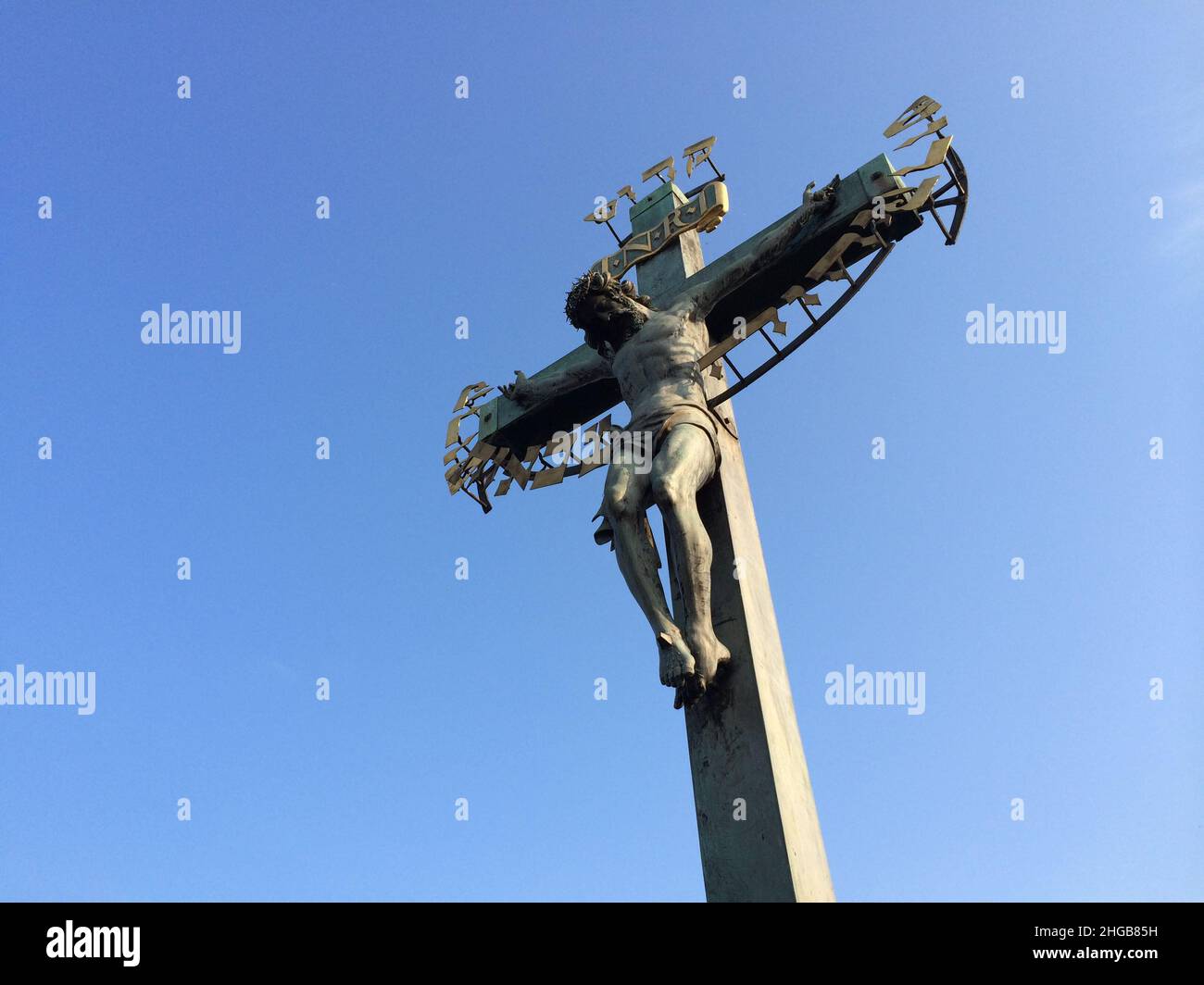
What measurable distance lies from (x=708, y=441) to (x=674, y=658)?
1322mm

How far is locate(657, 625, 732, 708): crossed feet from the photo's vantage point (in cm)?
608

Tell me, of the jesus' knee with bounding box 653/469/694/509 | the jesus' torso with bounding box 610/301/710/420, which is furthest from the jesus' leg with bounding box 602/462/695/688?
the jesus' torso with bounding box 610/301/710/420

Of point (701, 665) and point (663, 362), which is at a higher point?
point (663, 362)

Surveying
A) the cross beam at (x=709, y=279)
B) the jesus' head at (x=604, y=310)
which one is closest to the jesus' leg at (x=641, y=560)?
the jesus' head at (x=604, y=310)

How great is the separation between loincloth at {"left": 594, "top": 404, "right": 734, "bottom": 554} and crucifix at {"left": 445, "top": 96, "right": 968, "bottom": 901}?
0.01 meters

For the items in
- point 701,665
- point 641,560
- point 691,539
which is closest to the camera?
point 701,665

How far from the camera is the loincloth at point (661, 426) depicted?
6828 mm

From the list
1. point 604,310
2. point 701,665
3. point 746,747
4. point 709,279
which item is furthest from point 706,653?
point 709,279

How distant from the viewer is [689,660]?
6.10 metres

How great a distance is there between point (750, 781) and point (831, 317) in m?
2.68

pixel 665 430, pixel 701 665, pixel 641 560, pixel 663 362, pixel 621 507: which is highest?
pixel 663 362

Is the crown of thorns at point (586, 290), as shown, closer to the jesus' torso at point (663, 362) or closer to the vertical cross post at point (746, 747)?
the jesus' torso at point (663, 362)

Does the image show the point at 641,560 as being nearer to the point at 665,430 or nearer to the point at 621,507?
the point at 621,507
